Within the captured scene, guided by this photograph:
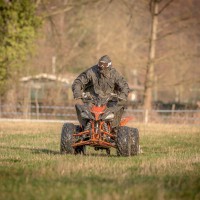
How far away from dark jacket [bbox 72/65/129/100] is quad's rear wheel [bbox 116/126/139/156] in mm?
917

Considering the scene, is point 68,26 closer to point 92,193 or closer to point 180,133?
point 180,133

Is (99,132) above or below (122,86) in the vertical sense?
below

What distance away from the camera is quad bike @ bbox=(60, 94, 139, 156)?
16.4 metres

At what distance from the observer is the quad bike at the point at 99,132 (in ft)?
53.9

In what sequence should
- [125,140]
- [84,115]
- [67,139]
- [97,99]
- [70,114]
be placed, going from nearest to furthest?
[125,140], [84,115], [67,139], [97,99], [70,114]

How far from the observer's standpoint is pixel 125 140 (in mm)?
16391

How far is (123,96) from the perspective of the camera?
17.2 m

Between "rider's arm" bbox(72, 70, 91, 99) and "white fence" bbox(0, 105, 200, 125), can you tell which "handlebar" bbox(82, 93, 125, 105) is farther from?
"white fence" bbox(0, 105, 200, 125)

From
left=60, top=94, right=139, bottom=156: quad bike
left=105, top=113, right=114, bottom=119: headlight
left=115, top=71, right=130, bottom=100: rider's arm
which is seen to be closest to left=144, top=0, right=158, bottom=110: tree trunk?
left=115, top=71, right=130, bottom=100: rider's arm

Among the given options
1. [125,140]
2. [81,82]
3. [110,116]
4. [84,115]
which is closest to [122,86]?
[81,82]

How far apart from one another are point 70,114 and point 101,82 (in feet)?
82.6

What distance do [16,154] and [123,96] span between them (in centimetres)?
272

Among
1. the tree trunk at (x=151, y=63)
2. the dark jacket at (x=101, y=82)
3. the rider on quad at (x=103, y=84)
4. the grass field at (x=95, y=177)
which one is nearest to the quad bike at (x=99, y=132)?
the rider on quad at (x=103, y=84)

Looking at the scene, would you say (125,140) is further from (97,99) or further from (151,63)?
(151,63)
